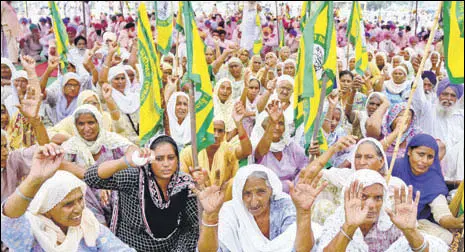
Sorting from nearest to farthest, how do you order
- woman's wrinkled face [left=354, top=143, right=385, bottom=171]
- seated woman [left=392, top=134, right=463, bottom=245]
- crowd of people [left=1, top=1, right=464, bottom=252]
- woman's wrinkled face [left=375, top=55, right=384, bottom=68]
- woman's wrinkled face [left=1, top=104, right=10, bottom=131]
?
crowd of people [left=1, top=1, right=464, bottom=252] < seated woman [left=392, top=134, right=463, bottom=245] < woman's wrinkled face [left=354, top=143, right=385, bottom=171] < woman's wrinkled face [left=1, top=104, right=10, bottom=131] < woman's wrinkled face [left=375, top=55, right=384, bottom=68]

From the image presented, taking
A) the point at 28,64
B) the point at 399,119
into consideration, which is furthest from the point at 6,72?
the point at 399,119

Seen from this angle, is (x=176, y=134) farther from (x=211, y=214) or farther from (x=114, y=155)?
(x=211, y=214)

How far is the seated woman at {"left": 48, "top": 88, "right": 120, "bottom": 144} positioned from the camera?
3.77 metres

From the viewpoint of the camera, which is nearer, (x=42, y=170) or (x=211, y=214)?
(x=42, y=170)

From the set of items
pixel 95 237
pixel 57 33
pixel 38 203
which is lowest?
pixel 95 237

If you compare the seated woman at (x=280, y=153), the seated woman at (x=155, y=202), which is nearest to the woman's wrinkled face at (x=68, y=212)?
the seated woman at (x=155, y=202)

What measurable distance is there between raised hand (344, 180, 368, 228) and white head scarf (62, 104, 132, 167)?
6.09 feet

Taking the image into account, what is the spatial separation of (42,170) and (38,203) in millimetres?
142

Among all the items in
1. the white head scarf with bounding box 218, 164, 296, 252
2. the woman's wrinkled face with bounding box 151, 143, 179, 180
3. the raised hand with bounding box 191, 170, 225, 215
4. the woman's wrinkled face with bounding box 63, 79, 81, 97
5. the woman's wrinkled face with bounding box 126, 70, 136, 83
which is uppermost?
the woman's wrinkled face with bounding box 126, 70, 136, 83

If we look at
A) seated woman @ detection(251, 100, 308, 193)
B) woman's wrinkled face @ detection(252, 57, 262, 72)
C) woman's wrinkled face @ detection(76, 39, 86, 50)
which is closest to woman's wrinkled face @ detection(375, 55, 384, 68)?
woman's wrinkled face @ detection(252, 57, 262, 72)

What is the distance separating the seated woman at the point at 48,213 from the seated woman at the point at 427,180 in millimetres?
1904

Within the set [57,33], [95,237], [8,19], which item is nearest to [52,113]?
[57,33]

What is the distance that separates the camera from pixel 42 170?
2.16 meters

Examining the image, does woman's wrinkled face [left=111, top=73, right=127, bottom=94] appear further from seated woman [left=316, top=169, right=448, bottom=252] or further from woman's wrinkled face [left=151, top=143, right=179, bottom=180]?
seated woman [left=316, top=169, right=448, bottom=252]
